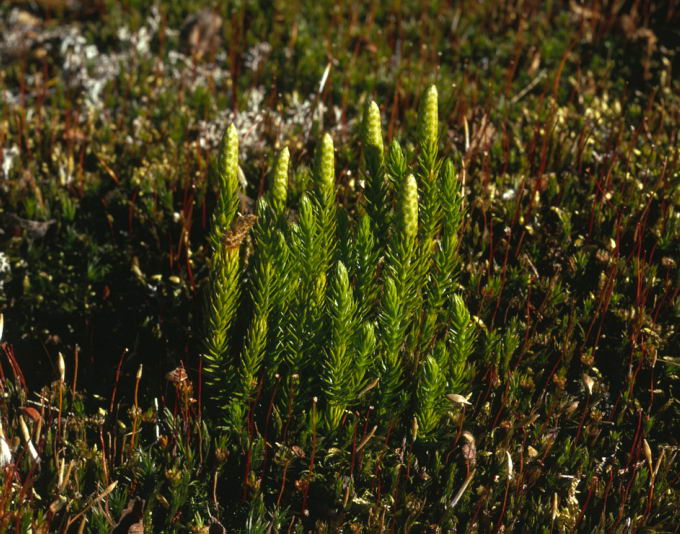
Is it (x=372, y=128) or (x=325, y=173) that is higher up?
(x=372, y=128)

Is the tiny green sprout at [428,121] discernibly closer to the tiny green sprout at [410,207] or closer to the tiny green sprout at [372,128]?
the tiny green sprout at [372,128]

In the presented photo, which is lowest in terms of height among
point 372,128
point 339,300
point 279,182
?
point 339,300

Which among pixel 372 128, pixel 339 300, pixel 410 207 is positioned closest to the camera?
pixel 410 207

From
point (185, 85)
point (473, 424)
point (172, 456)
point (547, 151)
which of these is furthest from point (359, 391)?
point (185, 85)

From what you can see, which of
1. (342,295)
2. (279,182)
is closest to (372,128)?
(279,182)

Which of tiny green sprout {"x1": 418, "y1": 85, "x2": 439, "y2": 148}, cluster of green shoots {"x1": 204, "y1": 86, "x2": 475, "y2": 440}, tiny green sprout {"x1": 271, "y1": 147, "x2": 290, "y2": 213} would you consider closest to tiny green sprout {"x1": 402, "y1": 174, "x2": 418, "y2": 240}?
cluster of green shoots {"x1": 204, "y1": 86, "x2": 475, "y2": 440}

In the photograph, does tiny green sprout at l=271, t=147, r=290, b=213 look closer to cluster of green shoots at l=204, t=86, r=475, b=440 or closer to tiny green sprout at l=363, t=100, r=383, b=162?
cluster of green shoots at l=204, t=86, r=475, b=440

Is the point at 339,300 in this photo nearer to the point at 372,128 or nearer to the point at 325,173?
the point at 325,173
